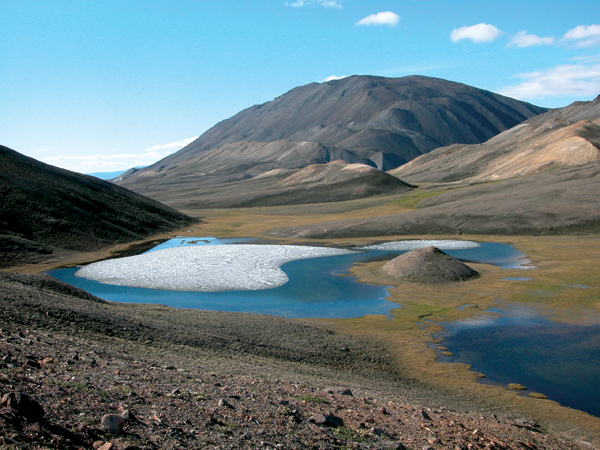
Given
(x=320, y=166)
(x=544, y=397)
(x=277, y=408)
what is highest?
(x=320, y=166)

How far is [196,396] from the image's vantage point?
1299 centimetres

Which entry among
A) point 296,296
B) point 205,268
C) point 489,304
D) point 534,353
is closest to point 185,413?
point 534,353

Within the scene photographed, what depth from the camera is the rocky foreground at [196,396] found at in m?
→ 10.0

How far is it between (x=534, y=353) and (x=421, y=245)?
42728 mm

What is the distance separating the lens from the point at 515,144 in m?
180

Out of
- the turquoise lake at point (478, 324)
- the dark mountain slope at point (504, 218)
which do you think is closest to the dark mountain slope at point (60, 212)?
the turquoise lake at point (478, 324)

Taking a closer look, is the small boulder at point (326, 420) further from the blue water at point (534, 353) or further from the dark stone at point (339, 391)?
the blue water at point (534, 353)

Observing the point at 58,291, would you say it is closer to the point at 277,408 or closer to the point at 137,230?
the point at 277,408

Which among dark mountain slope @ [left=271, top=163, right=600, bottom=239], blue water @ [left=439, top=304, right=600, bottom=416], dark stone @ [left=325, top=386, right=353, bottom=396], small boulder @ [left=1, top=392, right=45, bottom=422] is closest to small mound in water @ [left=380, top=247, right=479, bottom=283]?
blue water @ [left=439, top=304, right=600, bottom=416]

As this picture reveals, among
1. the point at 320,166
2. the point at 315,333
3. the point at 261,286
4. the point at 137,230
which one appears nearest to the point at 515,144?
the point at 320,166

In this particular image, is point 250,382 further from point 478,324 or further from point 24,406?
point 478,324

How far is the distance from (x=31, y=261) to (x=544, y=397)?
181ft

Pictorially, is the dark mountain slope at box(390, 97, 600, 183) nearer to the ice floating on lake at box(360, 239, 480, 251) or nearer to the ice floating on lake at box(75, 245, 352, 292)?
the ice floating on lake at box(360, 239, 480, 251)

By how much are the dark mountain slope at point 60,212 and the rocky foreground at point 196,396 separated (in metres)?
43.6
